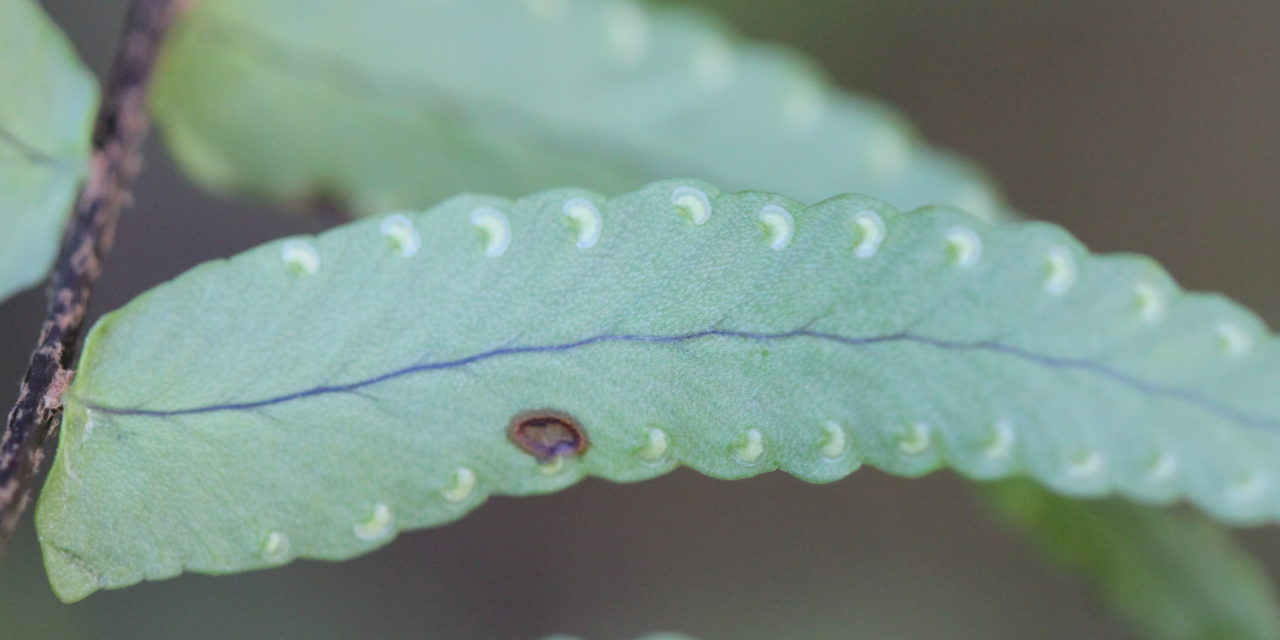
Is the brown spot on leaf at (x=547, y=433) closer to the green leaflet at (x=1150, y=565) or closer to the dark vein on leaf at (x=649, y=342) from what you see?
the dark vein on leaf at (x=649, y=342)

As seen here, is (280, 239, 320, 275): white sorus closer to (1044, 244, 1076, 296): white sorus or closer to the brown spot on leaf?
the brown spot on leaf

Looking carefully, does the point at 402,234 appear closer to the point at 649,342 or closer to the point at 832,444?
the point at 649,342

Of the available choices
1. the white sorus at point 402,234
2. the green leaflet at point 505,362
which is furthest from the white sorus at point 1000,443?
the white sorus at point 402,234

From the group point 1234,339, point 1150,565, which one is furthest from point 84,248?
point 1150,565

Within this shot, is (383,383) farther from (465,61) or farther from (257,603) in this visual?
(257,603)

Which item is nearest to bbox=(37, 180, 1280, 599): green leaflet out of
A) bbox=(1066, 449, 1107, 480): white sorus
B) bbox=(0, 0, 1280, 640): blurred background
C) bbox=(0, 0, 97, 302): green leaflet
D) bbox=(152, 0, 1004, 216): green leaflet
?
bbox=(1066, 449, 1107, 480): white sorus
